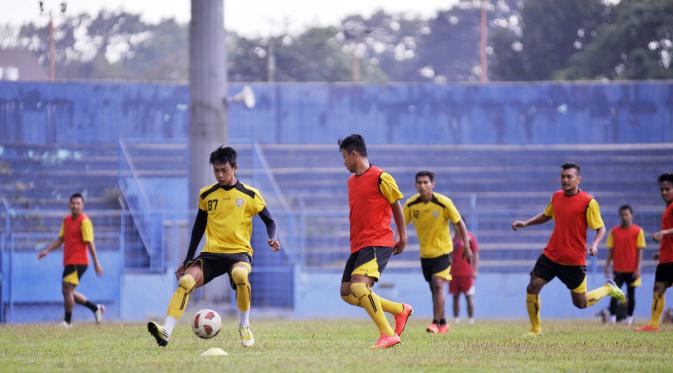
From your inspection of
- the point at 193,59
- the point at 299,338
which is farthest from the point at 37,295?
the point at 299,338

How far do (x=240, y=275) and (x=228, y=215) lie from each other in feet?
1.90

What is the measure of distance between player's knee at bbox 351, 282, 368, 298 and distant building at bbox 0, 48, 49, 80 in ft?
146

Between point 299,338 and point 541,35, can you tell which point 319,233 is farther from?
point 541,35

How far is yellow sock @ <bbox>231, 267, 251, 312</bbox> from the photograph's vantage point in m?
11.2

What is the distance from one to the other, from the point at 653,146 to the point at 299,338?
2139cm

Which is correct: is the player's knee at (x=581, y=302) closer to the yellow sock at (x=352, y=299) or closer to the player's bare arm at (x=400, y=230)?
the player's bare arm at (x=400, y=230)

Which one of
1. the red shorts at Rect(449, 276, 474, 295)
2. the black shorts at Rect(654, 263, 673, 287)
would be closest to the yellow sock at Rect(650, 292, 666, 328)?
the black shorts at Rect(654, 263, 673, 287)

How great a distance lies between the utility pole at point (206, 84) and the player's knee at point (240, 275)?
960cm

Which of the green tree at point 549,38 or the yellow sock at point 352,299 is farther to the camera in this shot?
the green tree at point 549,38

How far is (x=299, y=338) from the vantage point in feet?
43.8

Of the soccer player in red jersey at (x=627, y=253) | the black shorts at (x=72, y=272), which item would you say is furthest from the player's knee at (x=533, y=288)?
the black shorts at (x=72, y=272)

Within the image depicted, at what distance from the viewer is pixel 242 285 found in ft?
37.0

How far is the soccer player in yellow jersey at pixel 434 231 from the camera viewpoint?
48.4ft

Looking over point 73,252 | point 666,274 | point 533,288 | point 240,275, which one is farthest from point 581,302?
point 73,252
